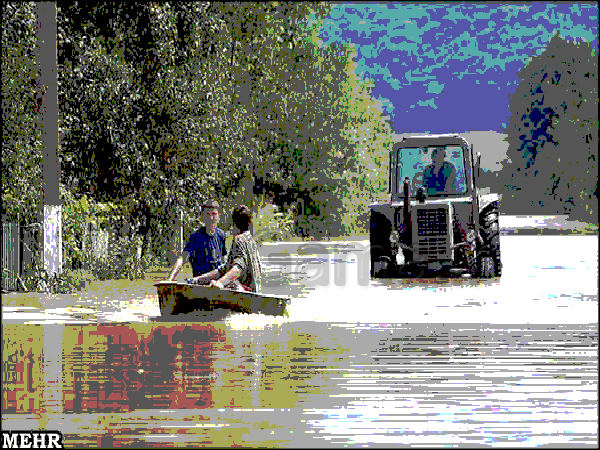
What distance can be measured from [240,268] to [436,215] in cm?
997

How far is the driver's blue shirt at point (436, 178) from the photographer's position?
24.1 meters

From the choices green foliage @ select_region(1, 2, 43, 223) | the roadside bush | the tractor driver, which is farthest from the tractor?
green foliage @ select_region(1, 2, 43, 223)

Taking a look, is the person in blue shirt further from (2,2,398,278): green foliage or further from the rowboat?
(2,2,398,278): green foliage

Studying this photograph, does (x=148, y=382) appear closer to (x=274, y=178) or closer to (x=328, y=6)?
(x=328, y=6)

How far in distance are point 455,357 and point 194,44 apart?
45.0ft

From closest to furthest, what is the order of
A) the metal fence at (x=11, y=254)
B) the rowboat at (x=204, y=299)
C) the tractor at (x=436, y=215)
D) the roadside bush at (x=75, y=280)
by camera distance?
the rowboat at (x=204, y=299) < the metal fence at (x=11, y=254) < the roadside bush at (x=75, y=280) < the tractor at (x=436, y=215)

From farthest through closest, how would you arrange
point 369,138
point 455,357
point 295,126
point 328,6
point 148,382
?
point 369,138 < point 295,126 < point 328,6 < point 455,357 < point 148,382

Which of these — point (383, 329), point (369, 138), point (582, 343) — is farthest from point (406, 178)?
point (369, 138)

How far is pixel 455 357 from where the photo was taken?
36.7 ft

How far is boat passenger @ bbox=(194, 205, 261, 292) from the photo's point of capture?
13.9 meters

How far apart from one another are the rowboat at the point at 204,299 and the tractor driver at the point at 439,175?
34.5 ft

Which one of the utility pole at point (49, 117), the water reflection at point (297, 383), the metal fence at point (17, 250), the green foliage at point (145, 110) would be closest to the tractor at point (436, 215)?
the green foliage at point (145, 110)

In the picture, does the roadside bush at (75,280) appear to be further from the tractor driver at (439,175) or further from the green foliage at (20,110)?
the tractor driver at (439,175)

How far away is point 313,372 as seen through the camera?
10172 mm
